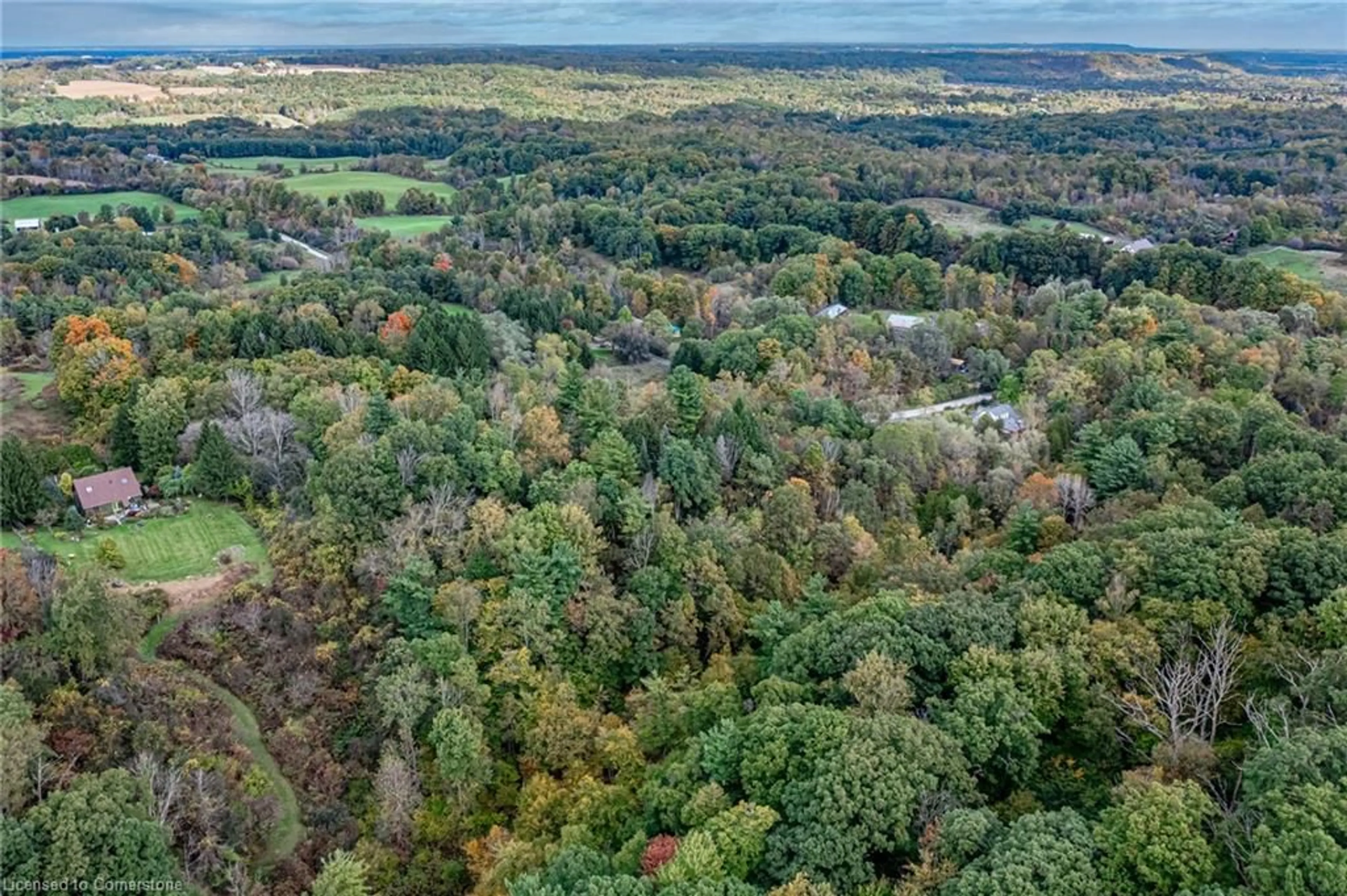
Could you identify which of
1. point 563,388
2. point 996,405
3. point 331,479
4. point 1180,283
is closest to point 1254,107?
point 1180,283

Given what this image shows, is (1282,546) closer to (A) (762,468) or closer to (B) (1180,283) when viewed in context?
(A) (762,468)

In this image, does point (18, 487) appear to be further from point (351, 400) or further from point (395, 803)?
point (395, 803)

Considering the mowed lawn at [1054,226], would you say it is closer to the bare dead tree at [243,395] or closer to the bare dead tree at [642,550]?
the bare dead tree at [642,550]

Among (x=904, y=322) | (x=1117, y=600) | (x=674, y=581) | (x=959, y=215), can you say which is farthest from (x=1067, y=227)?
(x=674, y=581)

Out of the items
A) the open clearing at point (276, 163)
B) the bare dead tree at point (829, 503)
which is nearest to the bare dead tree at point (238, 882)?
the bare dead tree at point (829, 503)

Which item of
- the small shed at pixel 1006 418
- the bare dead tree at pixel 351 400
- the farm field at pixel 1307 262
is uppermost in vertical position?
the farm field at pixel 1307 262

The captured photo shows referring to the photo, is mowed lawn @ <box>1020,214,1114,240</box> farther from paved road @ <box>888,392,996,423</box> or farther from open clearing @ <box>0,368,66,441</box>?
open clearing @ <box>0,368,66,441</box>

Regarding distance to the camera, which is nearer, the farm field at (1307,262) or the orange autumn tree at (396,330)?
the orange autumn tree at (396,330)
